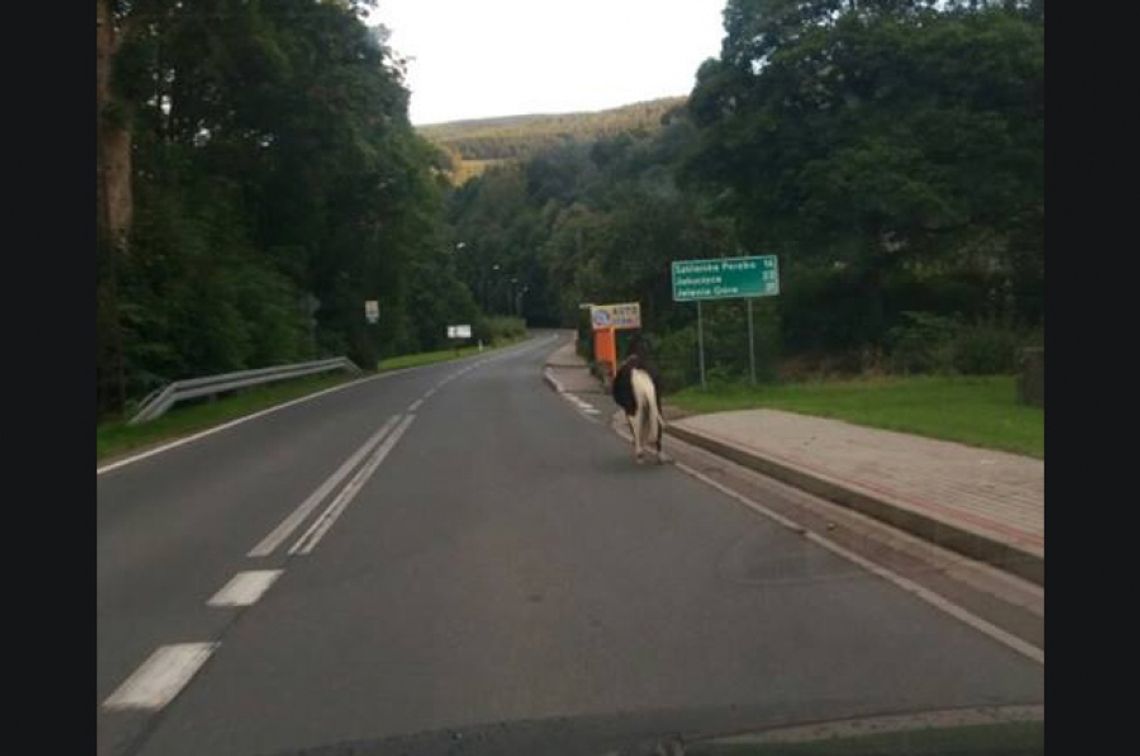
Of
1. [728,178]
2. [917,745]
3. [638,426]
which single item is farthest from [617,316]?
[917,745]

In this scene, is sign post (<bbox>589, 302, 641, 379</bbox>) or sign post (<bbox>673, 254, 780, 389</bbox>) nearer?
sign post (<bbox>673, 254, 780, 389</bbox>)

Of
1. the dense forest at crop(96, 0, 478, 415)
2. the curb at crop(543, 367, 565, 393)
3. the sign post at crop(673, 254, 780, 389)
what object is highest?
the dense forest at crop(96, 0, 478, 415)

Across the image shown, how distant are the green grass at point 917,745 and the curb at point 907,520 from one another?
11.9 feet

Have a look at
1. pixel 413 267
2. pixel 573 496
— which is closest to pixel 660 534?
pixel 573 496

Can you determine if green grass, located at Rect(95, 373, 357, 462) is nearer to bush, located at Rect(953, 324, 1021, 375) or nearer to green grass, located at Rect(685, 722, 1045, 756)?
green grass, located at Rect(685, 722, 1045, 756)

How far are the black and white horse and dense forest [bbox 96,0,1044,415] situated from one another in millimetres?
14332

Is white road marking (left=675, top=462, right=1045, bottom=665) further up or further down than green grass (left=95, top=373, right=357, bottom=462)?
further up

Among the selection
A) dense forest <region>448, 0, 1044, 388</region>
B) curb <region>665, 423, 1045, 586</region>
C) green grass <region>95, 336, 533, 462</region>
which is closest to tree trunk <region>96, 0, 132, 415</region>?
green grass <region>95, 336, 533, 462</region>

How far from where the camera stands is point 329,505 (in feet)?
45.5

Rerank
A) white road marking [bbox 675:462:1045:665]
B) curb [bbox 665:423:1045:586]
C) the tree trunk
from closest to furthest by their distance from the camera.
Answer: white road marking [bbox 675:462:1045:665], curb [bbox 665:423:1045:586], the tree trunk

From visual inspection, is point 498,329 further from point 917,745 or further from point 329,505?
point 917,745

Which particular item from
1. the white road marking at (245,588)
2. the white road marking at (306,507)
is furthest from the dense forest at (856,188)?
the white road marking at (245,588)

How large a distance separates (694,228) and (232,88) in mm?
14741

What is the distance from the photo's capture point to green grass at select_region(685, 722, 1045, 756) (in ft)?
15.4
